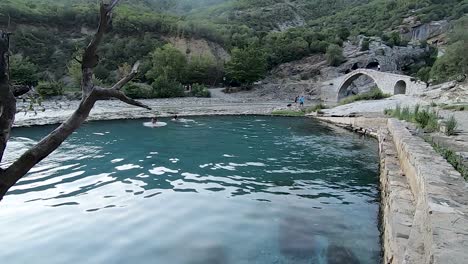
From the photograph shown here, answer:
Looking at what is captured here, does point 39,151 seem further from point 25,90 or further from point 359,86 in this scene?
point 359,86

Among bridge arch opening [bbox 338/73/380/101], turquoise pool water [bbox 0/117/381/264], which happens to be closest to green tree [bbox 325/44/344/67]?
bridge arch opening [bbox 338/73/380/101]

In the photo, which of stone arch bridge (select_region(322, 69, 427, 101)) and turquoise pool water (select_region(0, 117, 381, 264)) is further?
stone arch bridge (select_region(322, 69, 427, 101))

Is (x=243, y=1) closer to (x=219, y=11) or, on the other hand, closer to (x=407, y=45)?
(x=219, y=11)

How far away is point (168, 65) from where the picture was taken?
46.8m

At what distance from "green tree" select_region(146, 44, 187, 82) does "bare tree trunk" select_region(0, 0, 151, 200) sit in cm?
4351

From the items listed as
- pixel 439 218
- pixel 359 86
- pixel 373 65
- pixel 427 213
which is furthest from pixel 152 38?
pixel 439 218

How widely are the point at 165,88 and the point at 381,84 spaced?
25.7 m

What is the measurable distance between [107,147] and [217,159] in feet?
18.3

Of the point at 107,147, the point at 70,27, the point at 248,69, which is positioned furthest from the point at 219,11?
the point at 107,147

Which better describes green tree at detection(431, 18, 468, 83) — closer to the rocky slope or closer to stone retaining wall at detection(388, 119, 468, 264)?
the rocky slope

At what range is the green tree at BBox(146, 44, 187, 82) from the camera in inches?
1817

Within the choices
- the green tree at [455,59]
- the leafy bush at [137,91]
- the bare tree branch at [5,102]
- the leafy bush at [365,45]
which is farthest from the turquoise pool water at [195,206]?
the leafy bush at [365,45]

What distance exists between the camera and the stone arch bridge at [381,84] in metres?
36.7

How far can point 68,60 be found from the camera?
169ft
